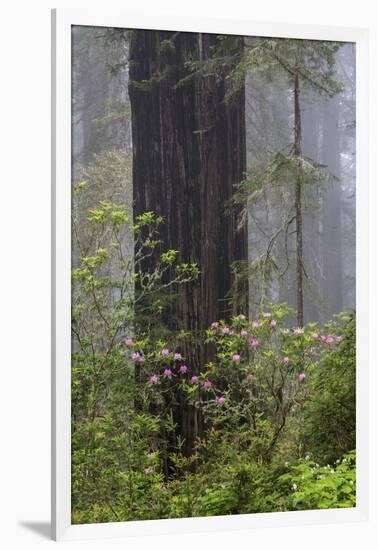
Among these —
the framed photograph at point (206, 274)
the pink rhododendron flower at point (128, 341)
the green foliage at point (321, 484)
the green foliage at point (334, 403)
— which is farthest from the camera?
the green foliage at point (334, 403)

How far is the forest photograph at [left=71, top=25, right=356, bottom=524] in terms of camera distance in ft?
20.5

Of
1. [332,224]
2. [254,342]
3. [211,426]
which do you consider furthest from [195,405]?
[332,224]

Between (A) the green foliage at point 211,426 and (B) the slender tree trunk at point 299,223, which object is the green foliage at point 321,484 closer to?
(A) the green foliage at point 211,426

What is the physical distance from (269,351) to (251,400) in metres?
0.34

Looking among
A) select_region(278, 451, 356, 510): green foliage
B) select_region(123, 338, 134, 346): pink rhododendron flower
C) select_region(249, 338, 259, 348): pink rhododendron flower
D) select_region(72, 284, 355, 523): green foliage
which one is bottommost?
select_region(278, 451, 356, 510): green foliage

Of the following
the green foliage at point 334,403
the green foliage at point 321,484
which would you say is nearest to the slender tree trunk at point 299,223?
the green foliage at point 334,403

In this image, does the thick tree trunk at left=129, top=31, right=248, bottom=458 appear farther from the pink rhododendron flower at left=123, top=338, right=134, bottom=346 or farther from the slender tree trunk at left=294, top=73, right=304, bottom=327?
the slender tree trunk at left=294, top=73, right=304, bottom=327

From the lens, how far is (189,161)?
650 cm

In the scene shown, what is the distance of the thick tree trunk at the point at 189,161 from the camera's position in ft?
21.0

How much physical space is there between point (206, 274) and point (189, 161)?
721 millimetres

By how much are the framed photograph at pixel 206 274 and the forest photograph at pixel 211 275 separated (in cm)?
1

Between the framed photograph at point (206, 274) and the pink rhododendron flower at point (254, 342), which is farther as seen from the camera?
the pink rhododendron flower at point (254, 342)

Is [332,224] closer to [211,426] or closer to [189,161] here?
[189,161]

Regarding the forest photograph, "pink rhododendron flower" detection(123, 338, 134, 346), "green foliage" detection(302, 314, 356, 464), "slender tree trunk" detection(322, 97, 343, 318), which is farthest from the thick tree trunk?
"green foliage" detection(302, 314, 356, 464)
